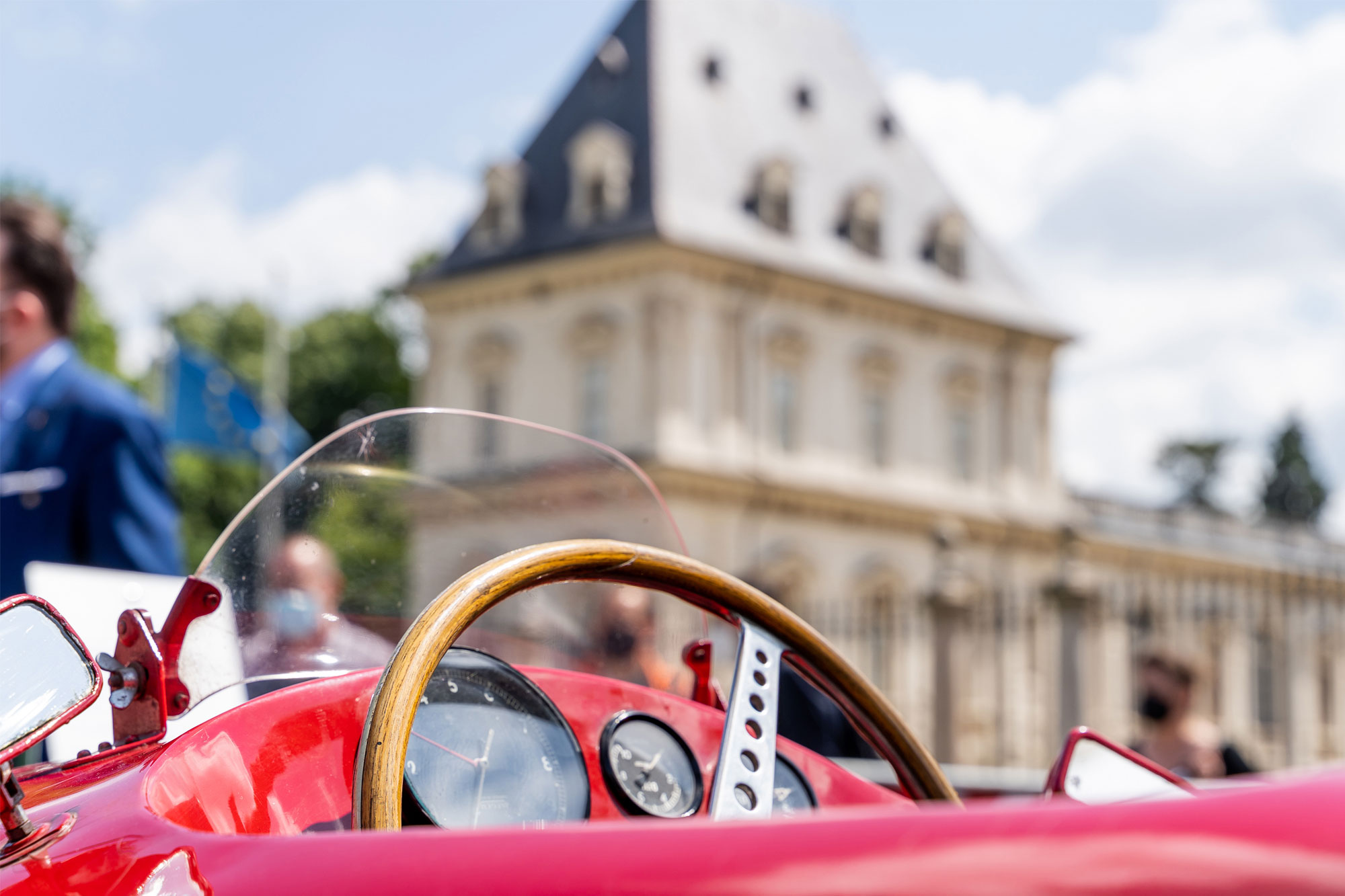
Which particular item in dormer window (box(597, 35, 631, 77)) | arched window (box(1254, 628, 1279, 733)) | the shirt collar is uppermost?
dormer window (box(597, 35, 631, 77))

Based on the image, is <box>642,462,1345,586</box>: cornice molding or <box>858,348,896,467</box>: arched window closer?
<box>642,462,1345,586</box>: cornice molding

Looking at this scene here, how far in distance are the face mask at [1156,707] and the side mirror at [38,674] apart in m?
5.67

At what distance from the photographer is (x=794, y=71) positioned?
39125mm

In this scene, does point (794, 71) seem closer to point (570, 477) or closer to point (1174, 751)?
point (1174, 751)

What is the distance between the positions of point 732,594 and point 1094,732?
530 mm

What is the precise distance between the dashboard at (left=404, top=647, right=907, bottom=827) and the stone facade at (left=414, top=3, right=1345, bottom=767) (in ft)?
86.2

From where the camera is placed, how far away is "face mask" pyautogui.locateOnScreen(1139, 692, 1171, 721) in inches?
255

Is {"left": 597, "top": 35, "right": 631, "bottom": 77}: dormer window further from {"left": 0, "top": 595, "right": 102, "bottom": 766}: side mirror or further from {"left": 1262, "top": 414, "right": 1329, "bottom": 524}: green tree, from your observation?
{"left": 1262, "top": 414, "right": 1329, "bottom": 524}: green tree

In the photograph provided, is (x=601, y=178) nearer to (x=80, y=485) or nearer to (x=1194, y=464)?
(x=80, y=485)

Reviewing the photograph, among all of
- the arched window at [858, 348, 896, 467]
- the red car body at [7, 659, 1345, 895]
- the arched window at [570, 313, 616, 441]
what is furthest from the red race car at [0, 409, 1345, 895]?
the arched window at [858, 348, 896, 467]

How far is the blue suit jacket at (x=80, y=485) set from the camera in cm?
399

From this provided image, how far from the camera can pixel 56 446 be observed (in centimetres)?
402

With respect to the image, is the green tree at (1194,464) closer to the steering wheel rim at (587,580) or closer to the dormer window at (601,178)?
the dormer window at (601,178)

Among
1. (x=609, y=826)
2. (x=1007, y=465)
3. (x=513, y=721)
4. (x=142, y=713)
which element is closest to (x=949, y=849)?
(x=609, y=826)
